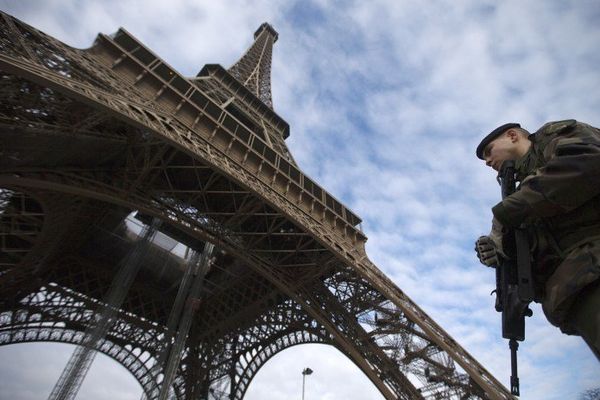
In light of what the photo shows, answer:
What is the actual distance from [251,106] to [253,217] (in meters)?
15.7

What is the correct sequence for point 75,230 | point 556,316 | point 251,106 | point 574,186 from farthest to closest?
point 251,106, point 75,230, point 556,316, point 574,186

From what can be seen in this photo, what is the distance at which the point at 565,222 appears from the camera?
225 cm

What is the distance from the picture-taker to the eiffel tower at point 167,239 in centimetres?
1134

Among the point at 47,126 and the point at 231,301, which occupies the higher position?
the point at 231,301

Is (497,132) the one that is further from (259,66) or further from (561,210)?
(259,66)

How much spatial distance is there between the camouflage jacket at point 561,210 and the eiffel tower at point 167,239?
31.4 feet

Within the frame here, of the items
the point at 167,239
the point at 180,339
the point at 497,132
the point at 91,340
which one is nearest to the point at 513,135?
the point at 497,132

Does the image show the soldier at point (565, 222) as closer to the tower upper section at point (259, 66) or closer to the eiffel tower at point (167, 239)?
the eiffel tower at point (167, 239)

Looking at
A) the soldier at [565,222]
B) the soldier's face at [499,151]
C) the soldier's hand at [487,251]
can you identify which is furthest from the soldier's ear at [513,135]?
the soldier's hand at [487,251]

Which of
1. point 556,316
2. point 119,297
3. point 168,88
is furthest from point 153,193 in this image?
point 556,316

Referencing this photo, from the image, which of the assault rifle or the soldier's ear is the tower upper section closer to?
the soldier's ear

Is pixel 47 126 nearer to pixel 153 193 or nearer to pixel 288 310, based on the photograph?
pixel 153 193

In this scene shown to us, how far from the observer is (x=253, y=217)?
17.6 m

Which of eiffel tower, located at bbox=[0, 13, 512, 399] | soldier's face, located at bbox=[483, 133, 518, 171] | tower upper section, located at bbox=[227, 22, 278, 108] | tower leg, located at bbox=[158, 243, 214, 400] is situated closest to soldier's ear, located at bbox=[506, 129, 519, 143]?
soldier's face, located at bbox=[483, 133, 518, 171]
